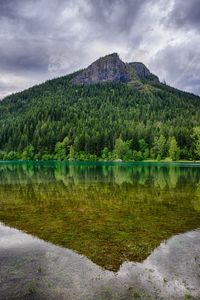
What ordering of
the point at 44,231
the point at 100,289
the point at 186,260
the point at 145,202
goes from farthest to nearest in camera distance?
the point at 145,202
the point at 44,231
the point at 186,260
the point at 100,289

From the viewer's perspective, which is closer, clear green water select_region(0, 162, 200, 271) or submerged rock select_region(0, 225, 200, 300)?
submerged rock select_region(0, 225, 200, 300)

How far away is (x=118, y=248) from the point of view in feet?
68.0

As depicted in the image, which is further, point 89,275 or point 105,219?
point 105,219

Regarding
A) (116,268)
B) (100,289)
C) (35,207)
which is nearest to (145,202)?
(35,207)

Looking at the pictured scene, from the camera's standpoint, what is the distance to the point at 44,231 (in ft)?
83.1

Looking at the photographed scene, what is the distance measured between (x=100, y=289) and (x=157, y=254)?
6.25m

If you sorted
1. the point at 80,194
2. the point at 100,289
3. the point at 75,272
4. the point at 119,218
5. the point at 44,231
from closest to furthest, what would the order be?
the point at 100,289
the point at 75,272
the point at 44,231
the point at 119,218
the point at 80,194

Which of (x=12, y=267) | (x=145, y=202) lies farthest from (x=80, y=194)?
(x=12, y=267)

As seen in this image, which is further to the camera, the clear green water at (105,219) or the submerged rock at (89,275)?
the clear green water at (105,219)

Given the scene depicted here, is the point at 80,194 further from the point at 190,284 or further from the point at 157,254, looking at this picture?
the point at 190,284

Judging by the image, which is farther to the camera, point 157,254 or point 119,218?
point 119,218

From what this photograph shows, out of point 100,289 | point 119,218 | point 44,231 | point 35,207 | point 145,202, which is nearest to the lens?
point 100,289

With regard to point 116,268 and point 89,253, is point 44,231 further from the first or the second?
point 116,268

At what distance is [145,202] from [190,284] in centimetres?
2417
